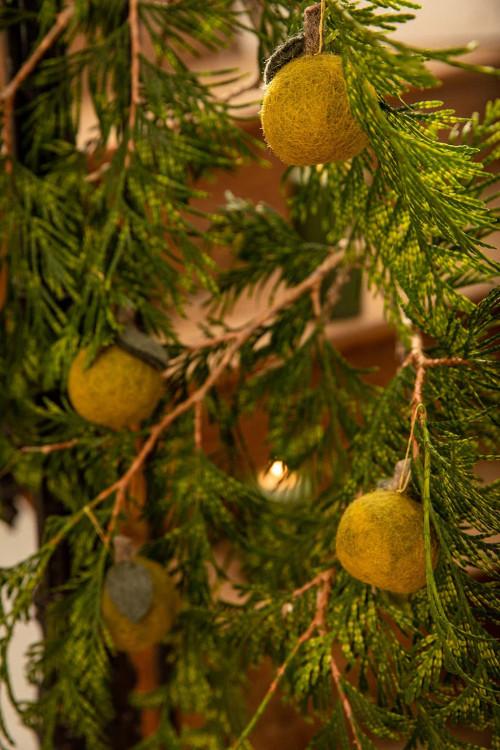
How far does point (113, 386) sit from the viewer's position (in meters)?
0.70

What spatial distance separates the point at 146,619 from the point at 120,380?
0.26 m

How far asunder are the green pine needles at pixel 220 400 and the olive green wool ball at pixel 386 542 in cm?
2

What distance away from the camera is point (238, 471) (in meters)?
1.08

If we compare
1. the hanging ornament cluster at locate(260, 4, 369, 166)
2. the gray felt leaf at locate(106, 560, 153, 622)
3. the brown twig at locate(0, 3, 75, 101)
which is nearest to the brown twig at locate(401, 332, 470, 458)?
the hanging ornament cluster at locate(260, 4, 369, 166)

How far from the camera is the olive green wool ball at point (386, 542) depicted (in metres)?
0.45

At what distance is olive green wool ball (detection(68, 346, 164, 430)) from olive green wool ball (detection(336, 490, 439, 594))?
0.30 m

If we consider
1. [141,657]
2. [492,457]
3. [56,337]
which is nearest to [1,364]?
[56,337]

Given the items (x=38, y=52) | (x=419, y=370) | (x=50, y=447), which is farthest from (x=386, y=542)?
(x=38, y=52)

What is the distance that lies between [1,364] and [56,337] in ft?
0.25

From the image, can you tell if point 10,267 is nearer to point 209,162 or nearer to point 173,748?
point 209,162

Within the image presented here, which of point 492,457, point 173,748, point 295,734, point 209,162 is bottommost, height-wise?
point 295,734

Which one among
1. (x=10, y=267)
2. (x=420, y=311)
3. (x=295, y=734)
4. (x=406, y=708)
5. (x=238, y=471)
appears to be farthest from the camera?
(x=295, y=734)

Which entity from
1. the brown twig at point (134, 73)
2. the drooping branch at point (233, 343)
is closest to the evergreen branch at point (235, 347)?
the drooping branch at point (233, 343)

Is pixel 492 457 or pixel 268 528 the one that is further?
pixel 268 528
